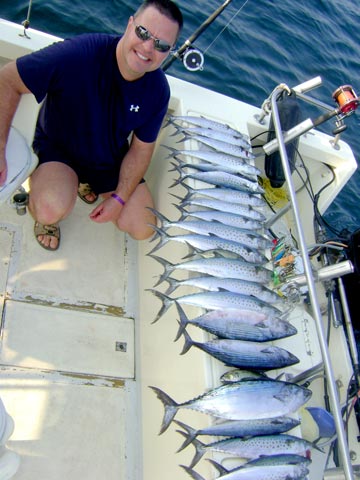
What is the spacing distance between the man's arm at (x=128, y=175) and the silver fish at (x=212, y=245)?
50cm

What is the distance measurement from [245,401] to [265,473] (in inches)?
11.0

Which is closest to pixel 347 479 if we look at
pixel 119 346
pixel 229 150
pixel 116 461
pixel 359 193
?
pixel 116 461

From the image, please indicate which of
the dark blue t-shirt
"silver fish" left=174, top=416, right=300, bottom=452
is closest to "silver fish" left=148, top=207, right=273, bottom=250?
the dark blue t-shirt

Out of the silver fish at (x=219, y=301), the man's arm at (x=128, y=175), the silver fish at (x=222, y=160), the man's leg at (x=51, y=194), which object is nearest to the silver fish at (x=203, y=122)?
the silver fish at (x=222, y=160)

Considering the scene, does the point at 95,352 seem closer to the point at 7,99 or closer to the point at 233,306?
the point at 233,306

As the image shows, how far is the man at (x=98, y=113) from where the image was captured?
2143 millimetres

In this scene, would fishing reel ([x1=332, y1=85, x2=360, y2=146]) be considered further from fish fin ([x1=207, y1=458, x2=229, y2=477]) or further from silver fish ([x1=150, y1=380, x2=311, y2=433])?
fish fin ([x1=207, y1=458, x2=229, y2=477])

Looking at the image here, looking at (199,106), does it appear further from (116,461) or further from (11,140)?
(116,461)

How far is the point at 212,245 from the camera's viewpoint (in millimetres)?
2395

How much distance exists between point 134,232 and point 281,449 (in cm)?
165

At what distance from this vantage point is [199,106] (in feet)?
10.1

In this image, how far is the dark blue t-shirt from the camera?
2.24m

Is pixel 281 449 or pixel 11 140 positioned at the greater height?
pixel 11 140

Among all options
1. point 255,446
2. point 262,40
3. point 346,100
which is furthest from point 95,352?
point 262,40
